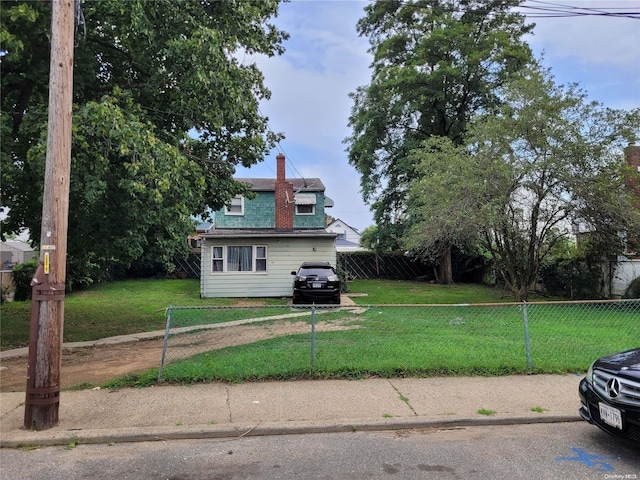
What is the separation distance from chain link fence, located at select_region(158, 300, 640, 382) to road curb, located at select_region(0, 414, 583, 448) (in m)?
1.70

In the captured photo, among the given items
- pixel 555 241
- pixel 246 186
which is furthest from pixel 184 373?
pixel 555 241

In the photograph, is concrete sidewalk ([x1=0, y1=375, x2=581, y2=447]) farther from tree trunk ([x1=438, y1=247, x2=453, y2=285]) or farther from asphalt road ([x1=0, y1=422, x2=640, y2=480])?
tree trunk ([x1=438, y1=247, x2=453, y2=285])

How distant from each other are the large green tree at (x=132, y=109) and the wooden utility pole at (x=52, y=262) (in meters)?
1.95

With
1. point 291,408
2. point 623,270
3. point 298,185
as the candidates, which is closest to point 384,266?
point 298,185

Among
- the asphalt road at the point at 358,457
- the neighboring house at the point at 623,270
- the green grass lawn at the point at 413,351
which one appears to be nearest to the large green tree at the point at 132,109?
the green grass lawn at the point at 413,351

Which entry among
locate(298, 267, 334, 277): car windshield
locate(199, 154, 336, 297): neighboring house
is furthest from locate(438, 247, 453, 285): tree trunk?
locate(298, 267, 334, 277): car windshield

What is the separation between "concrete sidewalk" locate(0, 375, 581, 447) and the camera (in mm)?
4762

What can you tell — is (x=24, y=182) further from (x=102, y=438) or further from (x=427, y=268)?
(x=427, y=268)

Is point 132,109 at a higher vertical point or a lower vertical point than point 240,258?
higher

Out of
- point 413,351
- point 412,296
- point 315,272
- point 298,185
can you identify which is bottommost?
point 413,351

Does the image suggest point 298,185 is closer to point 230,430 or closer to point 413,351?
point 413,351

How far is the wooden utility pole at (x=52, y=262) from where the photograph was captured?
4.88 metres

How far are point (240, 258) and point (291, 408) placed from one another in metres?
15.2

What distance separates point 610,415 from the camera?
4.02 meters
